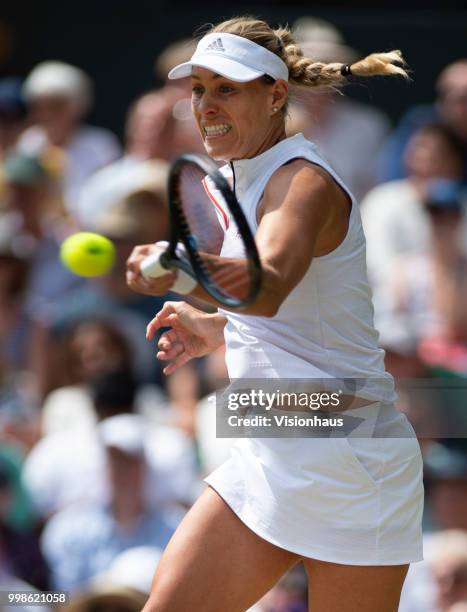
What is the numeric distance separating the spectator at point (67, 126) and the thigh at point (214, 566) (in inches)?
179

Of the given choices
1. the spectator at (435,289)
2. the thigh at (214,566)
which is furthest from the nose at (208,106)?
Result: the spectator at (435,289)

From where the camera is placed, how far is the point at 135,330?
6340 mm

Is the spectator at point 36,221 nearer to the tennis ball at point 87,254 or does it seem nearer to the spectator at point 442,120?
the spectator at point 442,120

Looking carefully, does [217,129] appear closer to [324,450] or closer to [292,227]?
[292,227]

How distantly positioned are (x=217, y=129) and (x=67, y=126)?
184 inches

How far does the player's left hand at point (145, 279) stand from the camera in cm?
278

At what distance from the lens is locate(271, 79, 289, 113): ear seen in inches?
122

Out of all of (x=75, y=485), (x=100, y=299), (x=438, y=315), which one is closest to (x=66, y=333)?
(x=100, y=299)

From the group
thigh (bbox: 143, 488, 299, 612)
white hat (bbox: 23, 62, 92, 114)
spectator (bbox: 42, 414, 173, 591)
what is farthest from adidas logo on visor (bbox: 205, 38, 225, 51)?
white hat (bbox: 23, 62, 92, 114)

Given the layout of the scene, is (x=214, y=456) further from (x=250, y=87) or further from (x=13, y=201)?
(x=250, y=87)

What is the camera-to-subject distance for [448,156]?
677cm

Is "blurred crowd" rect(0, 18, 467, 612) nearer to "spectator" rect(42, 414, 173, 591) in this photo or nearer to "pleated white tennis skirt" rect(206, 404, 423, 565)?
"spectator" rect(42, 414, 173, 591)

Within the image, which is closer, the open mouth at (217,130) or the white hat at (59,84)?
the open mouth at (217,130)

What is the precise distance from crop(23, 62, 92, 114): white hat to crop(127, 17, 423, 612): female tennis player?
4.54 meters
